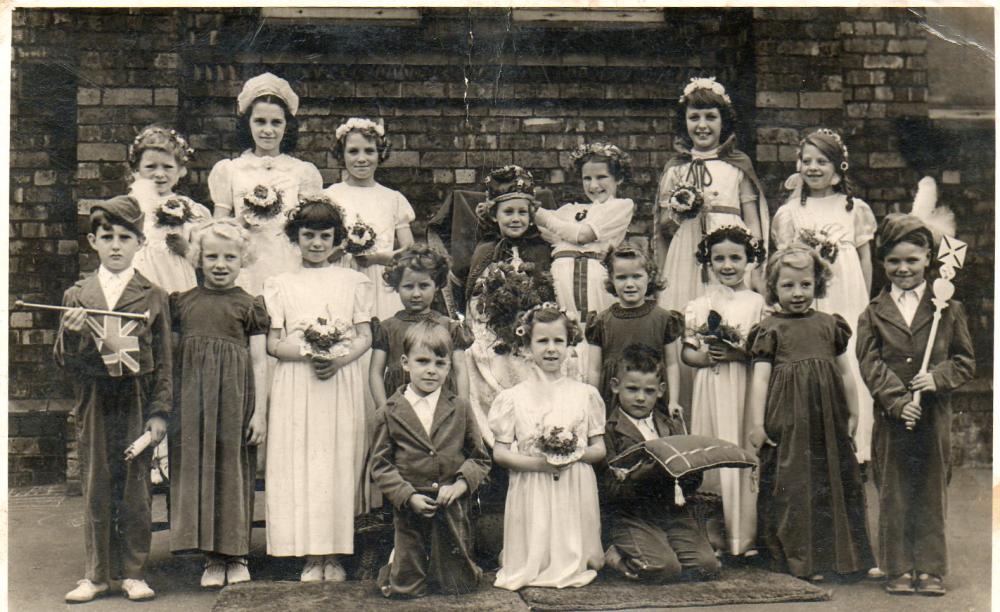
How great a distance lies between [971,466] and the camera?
21.9 feet

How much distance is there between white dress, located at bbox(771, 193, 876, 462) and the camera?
20.6ft

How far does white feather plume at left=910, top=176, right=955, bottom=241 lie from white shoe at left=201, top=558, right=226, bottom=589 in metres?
4.05

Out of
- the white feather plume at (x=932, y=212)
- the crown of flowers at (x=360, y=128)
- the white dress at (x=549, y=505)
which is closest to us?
the white dress at (x=549, y=505)

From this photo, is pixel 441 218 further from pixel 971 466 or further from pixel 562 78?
pixel 971 466

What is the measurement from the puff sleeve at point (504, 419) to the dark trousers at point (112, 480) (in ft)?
5.56

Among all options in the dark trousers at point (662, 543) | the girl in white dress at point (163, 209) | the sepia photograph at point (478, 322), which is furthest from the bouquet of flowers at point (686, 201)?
the girl in white dress at point (163, 209)

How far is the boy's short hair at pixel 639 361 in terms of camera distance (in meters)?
5.59

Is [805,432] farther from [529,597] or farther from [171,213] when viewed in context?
[171,213]

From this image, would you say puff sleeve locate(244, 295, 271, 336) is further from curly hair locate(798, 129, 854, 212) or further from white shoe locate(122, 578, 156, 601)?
curly hair locate(798, 129, 854, 212)

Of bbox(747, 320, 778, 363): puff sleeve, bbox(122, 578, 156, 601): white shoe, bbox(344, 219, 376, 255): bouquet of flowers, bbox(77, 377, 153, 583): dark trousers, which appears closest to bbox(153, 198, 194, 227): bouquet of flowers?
bbox(344, 219, 376, 255): bouquet of flowers

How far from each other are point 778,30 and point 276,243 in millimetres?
3403

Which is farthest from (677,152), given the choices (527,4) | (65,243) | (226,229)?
(65,243)

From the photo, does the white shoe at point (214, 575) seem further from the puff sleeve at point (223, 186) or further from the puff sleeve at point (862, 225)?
the puff sleeve at point (862, 225)

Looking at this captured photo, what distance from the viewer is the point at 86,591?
525cm
